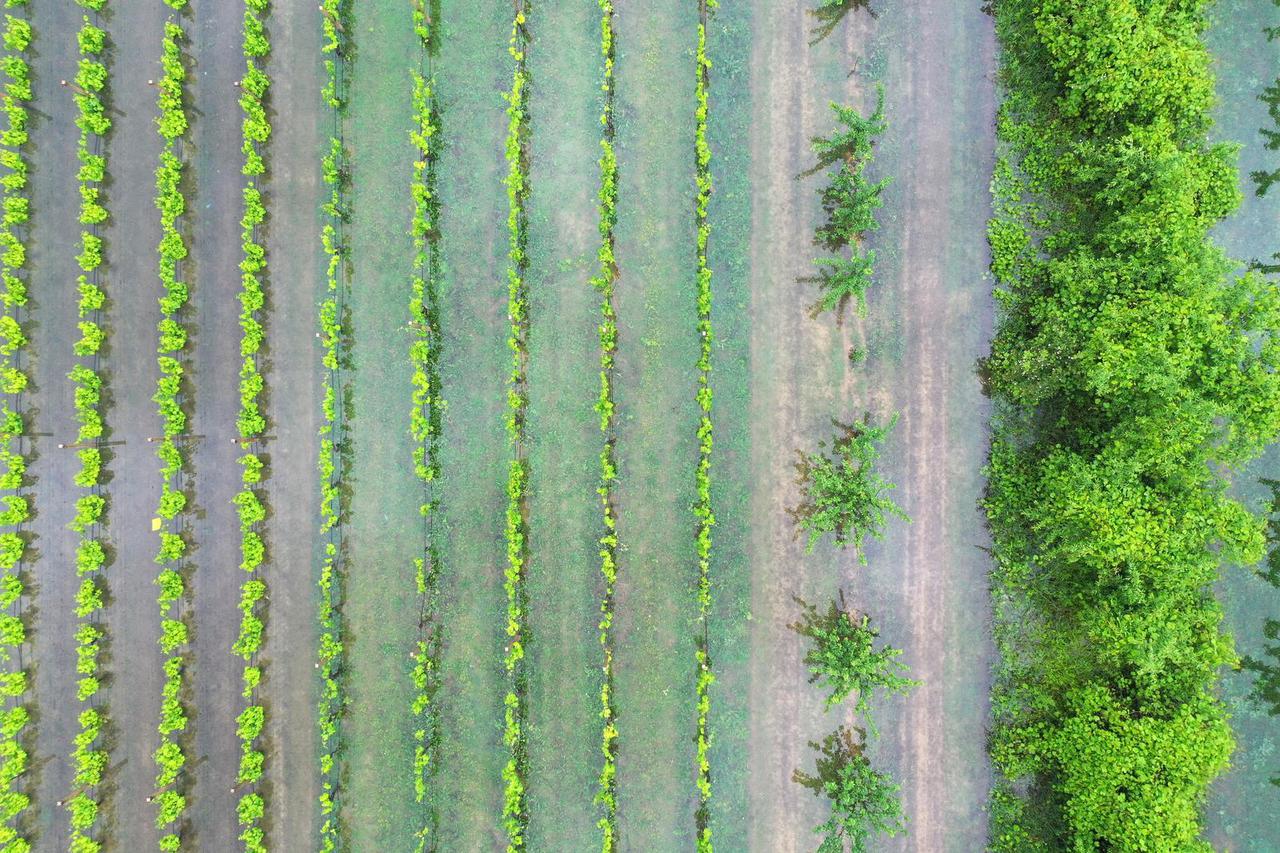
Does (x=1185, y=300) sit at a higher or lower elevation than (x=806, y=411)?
higher

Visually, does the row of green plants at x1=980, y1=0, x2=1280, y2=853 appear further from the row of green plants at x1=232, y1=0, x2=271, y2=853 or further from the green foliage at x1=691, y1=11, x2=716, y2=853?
the row of green plants at x1=232, y1=0, x2=271, y2=853

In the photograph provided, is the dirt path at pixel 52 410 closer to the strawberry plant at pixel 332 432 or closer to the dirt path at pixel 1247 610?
the strawberry plant at pixel 332 432

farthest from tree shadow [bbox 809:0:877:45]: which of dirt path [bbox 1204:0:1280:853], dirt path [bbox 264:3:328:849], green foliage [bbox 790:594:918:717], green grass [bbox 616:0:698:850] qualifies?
green foliage [bbox 790:594:918:717]

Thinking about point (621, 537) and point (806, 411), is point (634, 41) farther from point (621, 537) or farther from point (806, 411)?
point (621, 537)

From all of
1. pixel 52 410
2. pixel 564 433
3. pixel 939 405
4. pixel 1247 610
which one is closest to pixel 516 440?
pixel 564 433

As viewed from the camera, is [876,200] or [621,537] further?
[621,537]

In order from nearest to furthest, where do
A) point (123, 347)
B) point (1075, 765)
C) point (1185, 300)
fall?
point (1185, 300), point (1075, 765), point (123, 347)

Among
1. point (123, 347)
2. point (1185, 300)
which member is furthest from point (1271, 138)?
point (123, 347)
